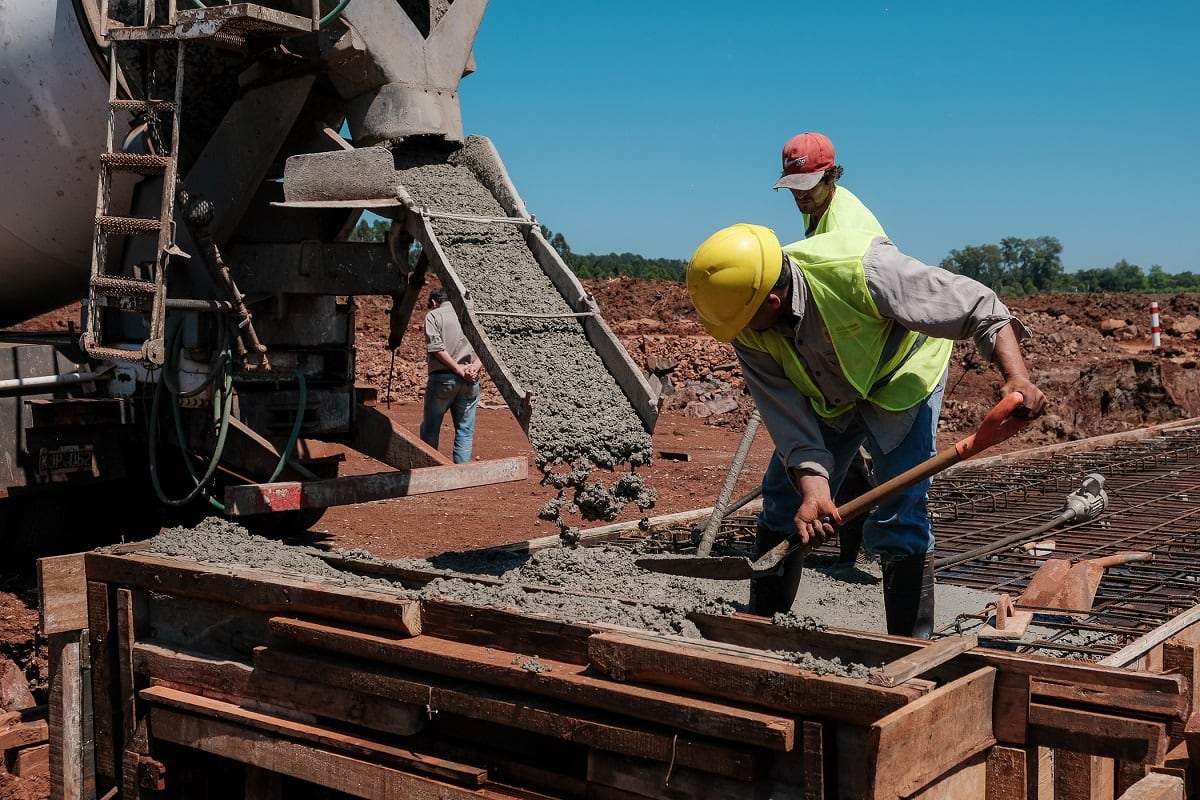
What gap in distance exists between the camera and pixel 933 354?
3.61 m

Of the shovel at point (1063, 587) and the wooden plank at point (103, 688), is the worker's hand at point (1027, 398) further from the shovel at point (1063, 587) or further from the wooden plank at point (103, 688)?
the wooden plank at point (103, 688)

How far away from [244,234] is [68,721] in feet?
9.54

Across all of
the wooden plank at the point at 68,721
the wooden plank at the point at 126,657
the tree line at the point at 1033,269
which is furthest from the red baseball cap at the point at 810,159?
the tree line at the point at 1033,269

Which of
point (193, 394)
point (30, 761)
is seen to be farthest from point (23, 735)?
point (193, 394)

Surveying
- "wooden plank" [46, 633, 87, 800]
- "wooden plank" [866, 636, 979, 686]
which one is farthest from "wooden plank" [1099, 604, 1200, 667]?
"wooden plank" [46, 633, 87, 800]

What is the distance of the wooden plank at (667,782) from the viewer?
2.39 metres

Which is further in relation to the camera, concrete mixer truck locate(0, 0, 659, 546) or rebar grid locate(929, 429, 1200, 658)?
concrete mixer truck locate(0, 0, 659, 546)

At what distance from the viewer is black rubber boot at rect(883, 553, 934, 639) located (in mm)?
3533

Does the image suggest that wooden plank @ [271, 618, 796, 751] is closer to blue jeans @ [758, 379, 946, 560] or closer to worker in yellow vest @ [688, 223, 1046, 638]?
worker in yellow vest @ [688, 223, 1046, 638]

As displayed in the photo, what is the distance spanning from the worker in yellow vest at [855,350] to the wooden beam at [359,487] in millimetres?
2323

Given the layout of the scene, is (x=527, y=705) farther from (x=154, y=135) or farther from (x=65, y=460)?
(x=65, y=460)

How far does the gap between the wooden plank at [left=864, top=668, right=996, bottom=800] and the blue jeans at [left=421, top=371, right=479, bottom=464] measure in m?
5.65

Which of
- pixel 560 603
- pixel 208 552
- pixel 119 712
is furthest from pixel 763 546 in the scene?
pixel 119 712

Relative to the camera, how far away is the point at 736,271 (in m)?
3.25
